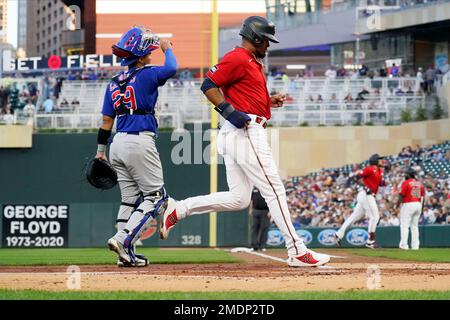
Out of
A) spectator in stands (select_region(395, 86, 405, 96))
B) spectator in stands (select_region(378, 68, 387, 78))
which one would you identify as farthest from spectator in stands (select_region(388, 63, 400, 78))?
spectator in stands (select_region(395, 86, 405, 96))

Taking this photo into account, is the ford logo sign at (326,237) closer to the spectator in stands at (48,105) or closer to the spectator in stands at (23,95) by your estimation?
the spectator in stands at (48,105)

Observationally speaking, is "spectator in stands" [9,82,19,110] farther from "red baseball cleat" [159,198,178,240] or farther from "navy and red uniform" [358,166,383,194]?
"red baseball cleat" [159,198,178,240]

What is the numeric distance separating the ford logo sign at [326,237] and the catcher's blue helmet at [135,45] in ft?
49.9

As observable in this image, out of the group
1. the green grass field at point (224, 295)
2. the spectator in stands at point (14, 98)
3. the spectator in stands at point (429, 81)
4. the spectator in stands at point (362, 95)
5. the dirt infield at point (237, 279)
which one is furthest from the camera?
the spectator in stands at point (429, 81)

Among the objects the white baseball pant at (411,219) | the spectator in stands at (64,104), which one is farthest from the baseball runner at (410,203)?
the spectator in stands at (64,104)

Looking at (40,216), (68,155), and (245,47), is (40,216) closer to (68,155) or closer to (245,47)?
(68,155)

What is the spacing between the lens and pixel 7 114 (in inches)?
1248

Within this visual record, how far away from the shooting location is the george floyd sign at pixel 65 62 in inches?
1505

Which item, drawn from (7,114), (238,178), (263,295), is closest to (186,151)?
(7,114)

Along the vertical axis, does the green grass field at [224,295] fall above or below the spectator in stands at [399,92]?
below

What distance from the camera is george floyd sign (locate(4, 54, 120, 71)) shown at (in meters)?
38.2

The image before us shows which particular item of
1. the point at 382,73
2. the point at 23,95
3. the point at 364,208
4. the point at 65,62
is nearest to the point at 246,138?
the point at 364,208

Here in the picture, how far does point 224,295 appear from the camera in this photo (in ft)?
25.6
